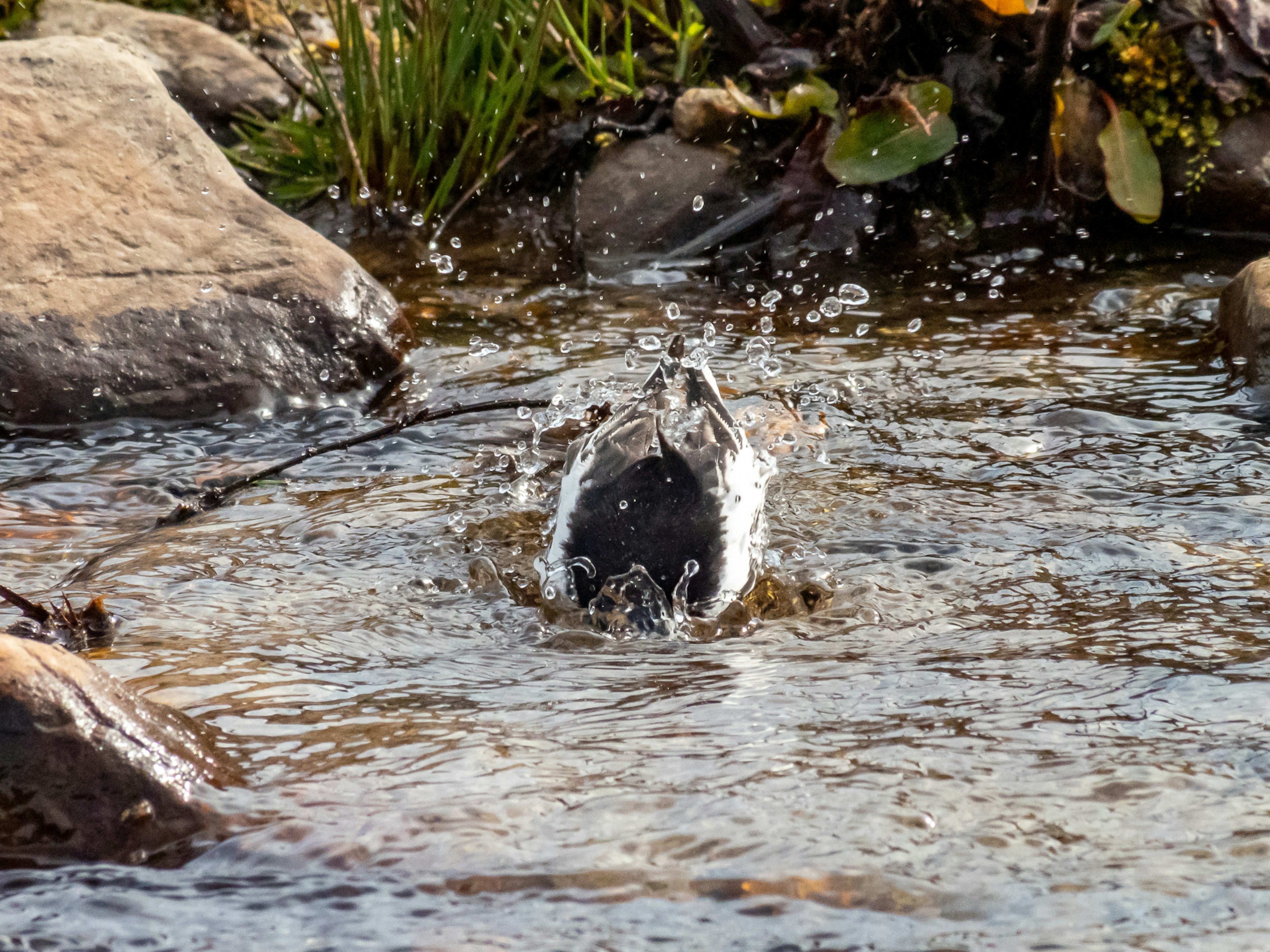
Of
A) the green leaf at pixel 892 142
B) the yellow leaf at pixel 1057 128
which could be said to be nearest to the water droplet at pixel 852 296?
the green leaf at pixel 892 142

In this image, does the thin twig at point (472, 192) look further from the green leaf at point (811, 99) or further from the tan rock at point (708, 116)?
the green leaf at point (811, 99)

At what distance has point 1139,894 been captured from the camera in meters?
1.49

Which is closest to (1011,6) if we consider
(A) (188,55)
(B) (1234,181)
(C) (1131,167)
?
(C) (1131,167)

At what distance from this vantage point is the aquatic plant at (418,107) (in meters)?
5.41

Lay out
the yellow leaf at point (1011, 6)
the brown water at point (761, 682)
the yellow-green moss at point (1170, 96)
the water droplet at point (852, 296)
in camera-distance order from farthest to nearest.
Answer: the yellow-green moss at point (1170, 96) → the yellow leaf at point (1011, 6) → the water droplet at point (852, 296) → the brown water at point (761, 682)

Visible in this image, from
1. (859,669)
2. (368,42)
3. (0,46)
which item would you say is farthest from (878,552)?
(368,42)

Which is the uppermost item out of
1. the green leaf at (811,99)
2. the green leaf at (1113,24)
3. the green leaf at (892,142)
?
the green leaf at (1113,24)

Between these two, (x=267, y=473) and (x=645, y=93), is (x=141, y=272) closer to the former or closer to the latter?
(x=267, y=473)

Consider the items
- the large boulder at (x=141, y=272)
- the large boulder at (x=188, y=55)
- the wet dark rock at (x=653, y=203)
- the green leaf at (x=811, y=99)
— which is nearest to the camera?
the large boulder at (x=141, y=272)

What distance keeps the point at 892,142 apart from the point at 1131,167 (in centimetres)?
95

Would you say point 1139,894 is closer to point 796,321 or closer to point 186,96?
point 796,321

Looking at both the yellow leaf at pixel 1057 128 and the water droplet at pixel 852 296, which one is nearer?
the water droplet at pixel 852 296

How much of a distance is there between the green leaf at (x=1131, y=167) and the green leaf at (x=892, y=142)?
2.04 ft

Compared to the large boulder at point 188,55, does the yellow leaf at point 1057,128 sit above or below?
below
